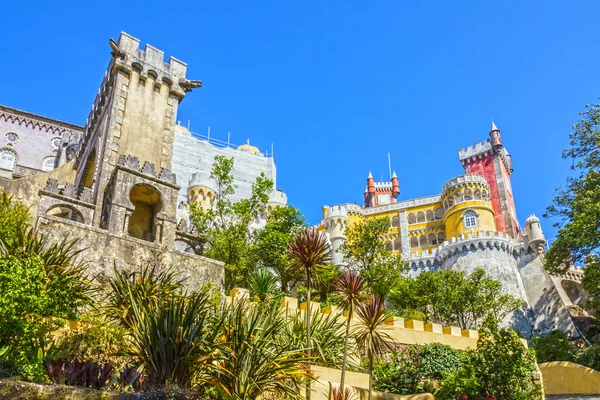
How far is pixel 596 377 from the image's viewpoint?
20.2 metres

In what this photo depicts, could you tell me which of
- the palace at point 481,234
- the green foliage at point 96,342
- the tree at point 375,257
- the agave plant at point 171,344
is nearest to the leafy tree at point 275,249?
the tree at point 375,257

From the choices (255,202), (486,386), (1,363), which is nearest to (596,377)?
(486,386)

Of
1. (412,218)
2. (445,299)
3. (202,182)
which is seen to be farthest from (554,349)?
(412,218)

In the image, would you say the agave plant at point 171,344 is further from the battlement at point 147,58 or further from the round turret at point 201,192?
the round turret at point 201,192

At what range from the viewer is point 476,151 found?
68.9 meters

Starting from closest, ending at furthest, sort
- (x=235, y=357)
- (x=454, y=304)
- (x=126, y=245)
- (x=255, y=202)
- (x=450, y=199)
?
(x=235, y=357)
(x=126, y=245)
(x=255, y=202)
(x=454, y=304)
(x=450, y=199)

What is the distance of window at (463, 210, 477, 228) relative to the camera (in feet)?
180

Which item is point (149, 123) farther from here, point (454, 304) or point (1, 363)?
point (454, 304)

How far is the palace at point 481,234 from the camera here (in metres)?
46.1

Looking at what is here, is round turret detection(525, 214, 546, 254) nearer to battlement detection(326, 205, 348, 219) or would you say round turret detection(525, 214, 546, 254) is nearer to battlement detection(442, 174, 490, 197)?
battlement detection(442, 174, 490, 197)

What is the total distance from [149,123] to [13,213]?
1086 cm

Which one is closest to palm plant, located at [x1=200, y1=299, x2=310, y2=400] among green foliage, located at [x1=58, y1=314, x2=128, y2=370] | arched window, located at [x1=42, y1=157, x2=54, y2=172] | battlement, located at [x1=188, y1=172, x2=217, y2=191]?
green foliage, located at [x1=58, y1=314, x2=128, y2=370]

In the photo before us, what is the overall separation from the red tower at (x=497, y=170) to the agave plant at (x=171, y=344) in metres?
54.3

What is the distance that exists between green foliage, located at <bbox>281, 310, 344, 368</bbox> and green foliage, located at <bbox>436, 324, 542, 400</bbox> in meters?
3.59
